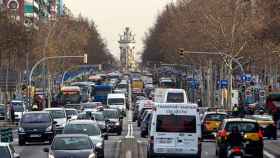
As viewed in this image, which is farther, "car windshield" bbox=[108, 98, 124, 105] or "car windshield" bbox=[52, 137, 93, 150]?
A: "car windshield" bbox=[108, 98, 124, 105]

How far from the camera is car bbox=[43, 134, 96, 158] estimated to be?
2861 cm

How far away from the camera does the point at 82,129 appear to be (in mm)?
36188

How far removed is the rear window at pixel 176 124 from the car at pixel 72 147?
4.32 metres

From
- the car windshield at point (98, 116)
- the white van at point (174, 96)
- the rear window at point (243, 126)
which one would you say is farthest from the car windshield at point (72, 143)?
the white van at point (174, 96)

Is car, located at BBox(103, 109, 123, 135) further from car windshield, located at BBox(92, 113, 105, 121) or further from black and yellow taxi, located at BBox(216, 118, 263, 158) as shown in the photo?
black and yellow taxi, located at BBox(216, 118, 263, 158)

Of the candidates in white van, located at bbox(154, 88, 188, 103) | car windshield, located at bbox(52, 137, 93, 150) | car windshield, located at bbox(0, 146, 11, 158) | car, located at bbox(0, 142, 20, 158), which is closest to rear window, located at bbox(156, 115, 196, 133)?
car windshield, located at bbox(52, 137, 93, 150)

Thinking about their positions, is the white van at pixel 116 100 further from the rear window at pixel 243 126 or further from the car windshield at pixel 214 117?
the rear window at pixel 243 126

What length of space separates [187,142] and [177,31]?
86076 millimetres

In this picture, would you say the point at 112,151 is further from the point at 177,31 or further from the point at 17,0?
the point at 17,0

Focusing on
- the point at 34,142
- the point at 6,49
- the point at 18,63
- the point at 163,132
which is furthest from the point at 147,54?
the point at 163,132

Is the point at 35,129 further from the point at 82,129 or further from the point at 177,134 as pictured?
the point at 177,134

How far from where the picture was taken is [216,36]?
323 ft

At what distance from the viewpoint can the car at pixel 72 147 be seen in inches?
1126

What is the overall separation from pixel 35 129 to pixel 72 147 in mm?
16874
